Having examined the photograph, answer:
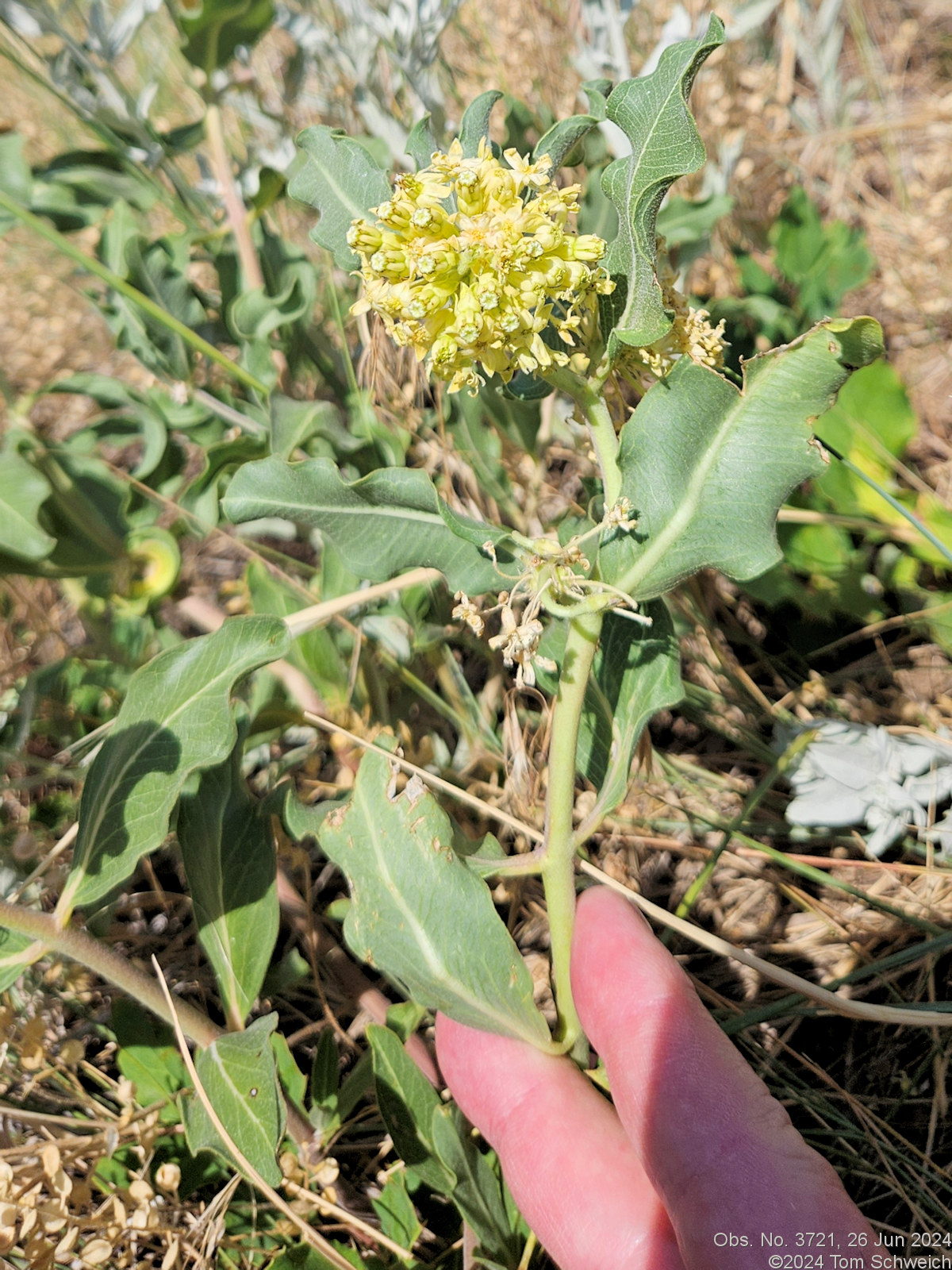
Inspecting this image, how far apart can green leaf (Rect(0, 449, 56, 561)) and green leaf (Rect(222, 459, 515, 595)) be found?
0.52 meters

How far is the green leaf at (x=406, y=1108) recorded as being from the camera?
3.99ft

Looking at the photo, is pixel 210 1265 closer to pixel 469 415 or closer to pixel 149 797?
pixel 149 797

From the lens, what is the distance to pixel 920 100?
2521 millimetres

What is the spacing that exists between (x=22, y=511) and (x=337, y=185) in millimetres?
731

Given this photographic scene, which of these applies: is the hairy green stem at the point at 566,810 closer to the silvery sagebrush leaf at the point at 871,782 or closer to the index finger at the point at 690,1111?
the index finger at the point at 690,1111

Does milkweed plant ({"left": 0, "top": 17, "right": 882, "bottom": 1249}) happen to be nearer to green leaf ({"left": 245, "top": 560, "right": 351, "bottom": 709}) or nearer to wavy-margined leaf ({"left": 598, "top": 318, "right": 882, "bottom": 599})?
wavy-margined leaf ({"left": 598, "top": 318, "right": 882, "bottom": 599})

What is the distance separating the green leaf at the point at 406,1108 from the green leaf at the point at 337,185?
960mm

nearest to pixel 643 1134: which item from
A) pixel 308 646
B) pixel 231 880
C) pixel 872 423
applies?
pixel 231 880

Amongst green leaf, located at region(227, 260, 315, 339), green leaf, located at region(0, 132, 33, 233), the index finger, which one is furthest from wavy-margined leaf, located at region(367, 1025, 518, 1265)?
green leaf, located at region(0, 132, 33, 233)

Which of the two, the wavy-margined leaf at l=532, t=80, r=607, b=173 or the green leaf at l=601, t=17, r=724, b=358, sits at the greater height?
the wavy-margined leaf at l=532, t=80, r=607, b=173

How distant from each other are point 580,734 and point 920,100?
223 centimetres

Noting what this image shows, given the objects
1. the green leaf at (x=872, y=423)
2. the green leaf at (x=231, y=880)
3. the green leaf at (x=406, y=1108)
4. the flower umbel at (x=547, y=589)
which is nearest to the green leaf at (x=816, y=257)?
the green leaf at (x=872, y=423)

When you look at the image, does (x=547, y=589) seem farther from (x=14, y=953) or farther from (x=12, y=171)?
(x=12, y=171)

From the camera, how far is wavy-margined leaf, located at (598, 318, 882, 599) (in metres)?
0.91
